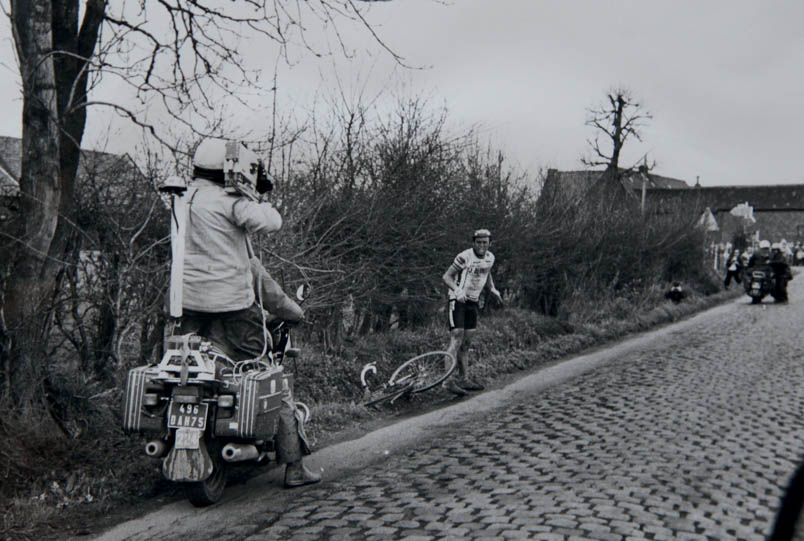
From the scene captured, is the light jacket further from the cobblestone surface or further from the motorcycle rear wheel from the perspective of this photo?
the cobblestone surface

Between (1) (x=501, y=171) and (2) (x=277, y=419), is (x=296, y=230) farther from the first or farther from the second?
(1) (x=501, y=171)

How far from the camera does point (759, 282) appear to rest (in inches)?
1053

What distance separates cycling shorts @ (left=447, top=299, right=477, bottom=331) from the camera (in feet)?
34.4

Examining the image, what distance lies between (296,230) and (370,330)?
10.1 ft

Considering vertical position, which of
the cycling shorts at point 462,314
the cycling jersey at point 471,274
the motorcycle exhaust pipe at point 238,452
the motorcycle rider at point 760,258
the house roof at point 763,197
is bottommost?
the motorcycle exhaust pipe at point 238,452

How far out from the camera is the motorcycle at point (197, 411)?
5.05m

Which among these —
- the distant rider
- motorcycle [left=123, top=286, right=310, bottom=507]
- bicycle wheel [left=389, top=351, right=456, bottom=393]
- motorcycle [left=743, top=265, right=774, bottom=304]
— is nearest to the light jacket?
motorcycle [left=123, top=286, right=310, bottom=507]

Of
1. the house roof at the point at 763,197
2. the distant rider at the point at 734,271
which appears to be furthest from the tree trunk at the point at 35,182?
the house roof at the point at 763,197

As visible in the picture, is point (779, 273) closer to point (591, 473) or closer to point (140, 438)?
point (591, 473)

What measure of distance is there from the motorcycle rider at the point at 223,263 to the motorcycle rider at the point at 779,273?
978 inches

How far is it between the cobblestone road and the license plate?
674 millimetres

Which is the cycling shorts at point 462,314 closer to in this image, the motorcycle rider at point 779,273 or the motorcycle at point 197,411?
the motorcycle at point 197,411

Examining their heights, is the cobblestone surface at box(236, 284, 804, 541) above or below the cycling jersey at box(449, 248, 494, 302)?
below

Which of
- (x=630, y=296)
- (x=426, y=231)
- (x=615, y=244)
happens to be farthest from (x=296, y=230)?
(x=630, y=296)
